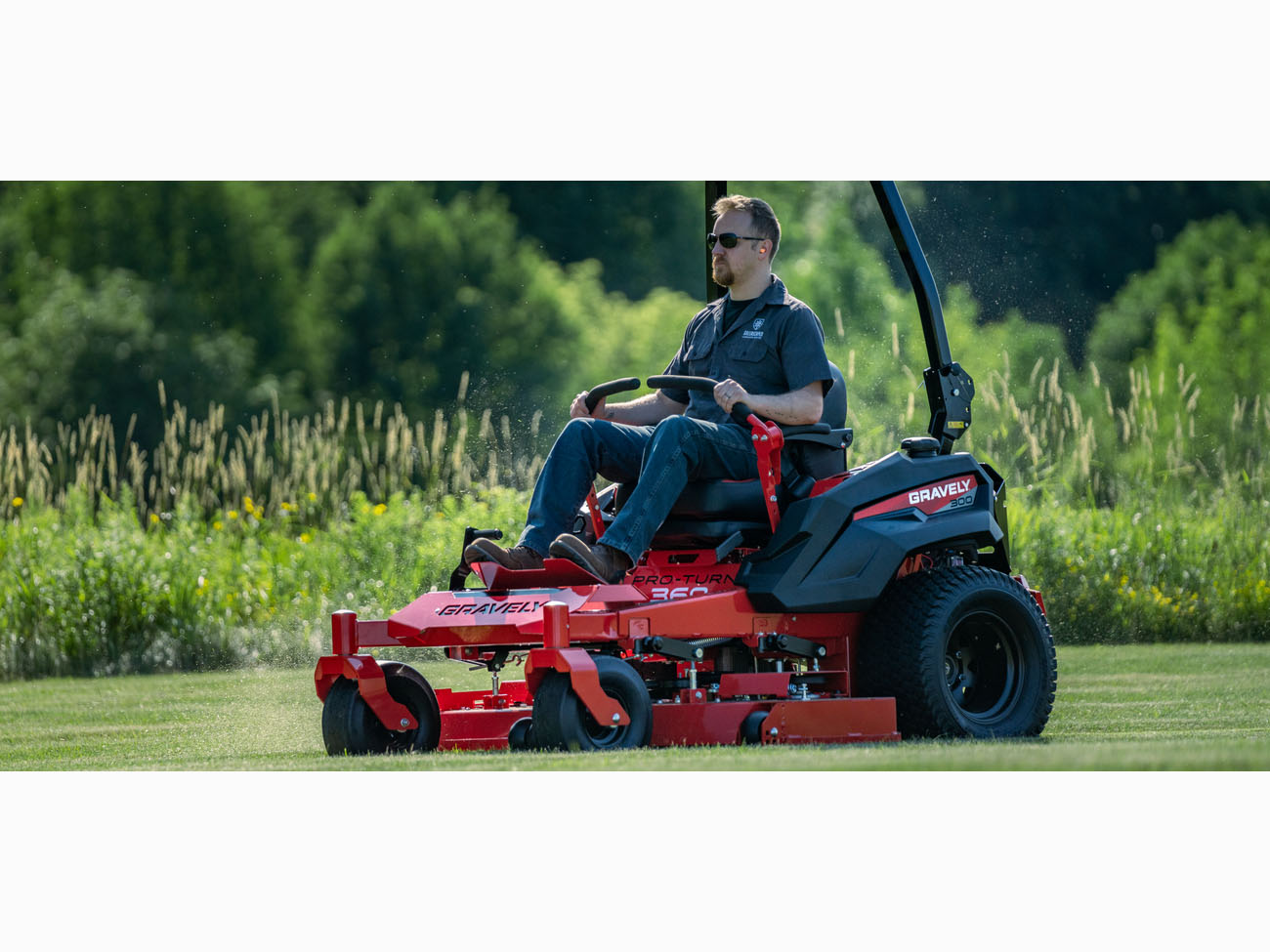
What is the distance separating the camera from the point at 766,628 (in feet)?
18.6

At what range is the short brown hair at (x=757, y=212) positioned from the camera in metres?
5.90

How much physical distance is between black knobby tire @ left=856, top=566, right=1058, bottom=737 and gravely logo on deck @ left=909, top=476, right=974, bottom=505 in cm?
27

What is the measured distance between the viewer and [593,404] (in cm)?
611

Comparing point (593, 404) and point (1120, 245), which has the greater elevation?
point (1120, 245)

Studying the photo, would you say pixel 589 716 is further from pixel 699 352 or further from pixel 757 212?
pixel 757 212

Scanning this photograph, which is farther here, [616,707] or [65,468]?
[65,468]

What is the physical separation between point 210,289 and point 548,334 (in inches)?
129

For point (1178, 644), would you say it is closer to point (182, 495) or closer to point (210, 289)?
point (182, 495)

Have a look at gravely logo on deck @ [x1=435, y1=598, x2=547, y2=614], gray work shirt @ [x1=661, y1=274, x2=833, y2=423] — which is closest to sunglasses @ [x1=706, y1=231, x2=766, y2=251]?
gray work shirt @ [x1=661, y1=274, x2=833, y2=423]

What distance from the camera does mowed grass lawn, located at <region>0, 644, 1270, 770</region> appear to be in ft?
15.5

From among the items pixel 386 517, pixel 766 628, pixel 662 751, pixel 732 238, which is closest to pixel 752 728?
pixel 766 628

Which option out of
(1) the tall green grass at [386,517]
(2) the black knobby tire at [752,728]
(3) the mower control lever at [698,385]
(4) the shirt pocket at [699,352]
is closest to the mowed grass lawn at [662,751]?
(2) the black knobby tire at [752,728]

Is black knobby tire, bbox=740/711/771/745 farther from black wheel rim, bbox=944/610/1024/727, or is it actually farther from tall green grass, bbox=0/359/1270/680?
tall green grass, bbox=0/359/1270/680

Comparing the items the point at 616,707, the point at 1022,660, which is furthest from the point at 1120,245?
the point at 616,707
